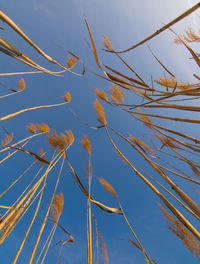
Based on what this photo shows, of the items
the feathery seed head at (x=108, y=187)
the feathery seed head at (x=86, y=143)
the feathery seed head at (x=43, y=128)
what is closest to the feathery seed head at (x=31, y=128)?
the feathery seed head at (x=43, y=128)

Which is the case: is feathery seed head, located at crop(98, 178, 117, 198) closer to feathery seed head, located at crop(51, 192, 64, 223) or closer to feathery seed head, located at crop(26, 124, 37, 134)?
feathery seed head, located at crop(51, 192, 64, 223)

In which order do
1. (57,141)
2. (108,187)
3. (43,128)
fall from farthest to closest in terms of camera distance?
1. (43,128)
2. (57,141)
3. (108,187)

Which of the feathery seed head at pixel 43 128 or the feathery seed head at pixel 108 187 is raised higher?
the feathery seed head at pixel 43 128

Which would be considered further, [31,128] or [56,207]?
[31,128]

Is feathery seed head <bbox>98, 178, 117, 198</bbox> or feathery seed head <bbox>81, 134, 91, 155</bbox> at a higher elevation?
feathery seed head <bbox>81, 134, 91, 155</bbox>

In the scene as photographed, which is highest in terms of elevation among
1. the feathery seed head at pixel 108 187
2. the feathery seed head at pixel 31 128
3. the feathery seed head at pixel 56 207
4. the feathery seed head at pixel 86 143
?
the feathery seed head at pixel 31 128

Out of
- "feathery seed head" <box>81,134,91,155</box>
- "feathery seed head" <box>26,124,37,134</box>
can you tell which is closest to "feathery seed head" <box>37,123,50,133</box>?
"feathery seed head" <box>26,124,37,134</box>

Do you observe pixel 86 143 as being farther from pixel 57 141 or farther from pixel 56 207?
pixel 56 207

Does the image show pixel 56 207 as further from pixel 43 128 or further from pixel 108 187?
pixel 43 128

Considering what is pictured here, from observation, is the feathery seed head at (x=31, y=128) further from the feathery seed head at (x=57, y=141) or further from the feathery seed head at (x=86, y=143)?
the feathery seed head at (x=86, y=143)

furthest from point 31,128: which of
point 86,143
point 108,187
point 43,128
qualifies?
point 108,187

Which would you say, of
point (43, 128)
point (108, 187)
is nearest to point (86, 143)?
point (108, 187)

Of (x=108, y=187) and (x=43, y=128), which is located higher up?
(x=43, y=128)

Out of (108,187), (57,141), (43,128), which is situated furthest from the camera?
(43,128)
